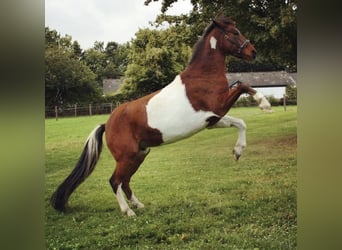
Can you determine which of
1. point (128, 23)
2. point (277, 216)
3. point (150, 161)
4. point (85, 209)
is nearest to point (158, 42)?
point (128, 23)

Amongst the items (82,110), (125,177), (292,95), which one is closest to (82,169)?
(125,177)

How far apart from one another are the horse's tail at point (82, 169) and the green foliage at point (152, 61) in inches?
15.9

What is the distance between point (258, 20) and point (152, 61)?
0.83m

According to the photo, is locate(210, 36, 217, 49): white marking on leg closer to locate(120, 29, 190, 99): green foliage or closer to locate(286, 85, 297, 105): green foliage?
locate(120, 29, 190, 99): green foliage

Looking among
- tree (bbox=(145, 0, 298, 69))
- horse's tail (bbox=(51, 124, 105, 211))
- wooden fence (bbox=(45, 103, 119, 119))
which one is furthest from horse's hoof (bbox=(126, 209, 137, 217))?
tree (bbox=(145, 0, 298, 69))

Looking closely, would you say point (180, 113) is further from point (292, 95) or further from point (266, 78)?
point (292, 95)

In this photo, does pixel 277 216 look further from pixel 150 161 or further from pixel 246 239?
pixel 150 161

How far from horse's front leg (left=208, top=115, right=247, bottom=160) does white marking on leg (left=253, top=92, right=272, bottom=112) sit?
186mm

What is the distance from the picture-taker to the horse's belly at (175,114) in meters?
3.05

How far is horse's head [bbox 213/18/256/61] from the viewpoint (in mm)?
3061

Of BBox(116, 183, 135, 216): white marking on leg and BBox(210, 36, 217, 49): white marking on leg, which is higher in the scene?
BBox(210, 36, 217, 49): white marking on leg

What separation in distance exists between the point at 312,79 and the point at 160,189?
4.54ft

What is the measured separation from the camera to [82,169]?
122 inches

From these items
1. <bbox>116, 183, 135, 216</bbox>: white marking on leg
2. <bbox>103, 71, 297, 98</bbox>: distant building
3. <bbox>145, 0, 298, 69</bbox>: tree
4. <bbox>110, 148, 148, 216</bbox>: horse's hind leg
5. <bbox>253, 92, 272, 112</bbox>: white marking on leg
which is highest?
<bbox>145, 0, 298, 69</bbox>: tree
